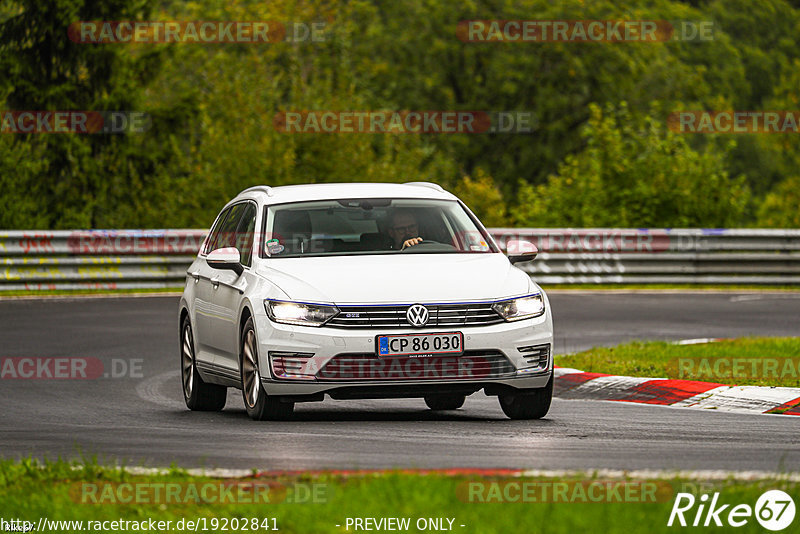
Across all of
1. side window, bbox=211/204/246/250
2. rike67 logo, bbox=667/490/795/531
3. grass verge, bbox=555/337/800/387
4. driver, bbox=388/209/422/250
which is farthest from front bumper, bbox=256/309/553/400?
rike67 logo, bbox=667/490/795/531

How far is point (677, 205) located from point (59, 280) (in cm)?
1387

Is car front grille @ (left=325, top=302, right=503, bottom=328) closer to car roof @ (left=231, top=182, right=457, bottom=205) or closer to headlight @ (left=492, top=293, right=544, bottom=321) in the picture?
headlight @ (left=492, top=293, right=544, bottom=321)

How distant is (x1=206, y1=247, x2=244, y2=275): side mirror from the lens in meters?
11.0

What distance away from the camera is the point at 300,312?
33.4 feet

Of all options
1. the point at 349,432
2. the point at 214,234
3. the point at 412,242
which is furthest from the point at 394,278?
the point at 214,234

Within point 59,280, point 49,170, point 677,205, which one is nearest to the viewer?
point 59,280

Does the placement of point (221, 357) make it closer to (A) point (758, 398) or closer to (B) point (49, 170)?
(A) point (758, 398)

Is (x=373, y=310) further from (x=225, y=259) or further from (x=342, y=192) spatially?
(x=342, y=192)

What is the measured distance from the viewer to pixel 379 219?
11.6m

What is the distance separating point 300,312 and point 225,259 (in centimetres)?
110

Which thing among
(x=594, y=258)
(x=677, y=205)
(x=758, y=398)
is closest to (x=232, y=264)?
(x=758, y=398)

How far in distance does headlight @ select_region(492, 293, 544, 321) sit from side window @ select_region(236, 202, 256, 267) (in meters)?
1.93

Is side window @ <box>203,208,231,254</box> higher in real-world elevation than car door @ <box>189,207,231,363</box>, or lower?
higher

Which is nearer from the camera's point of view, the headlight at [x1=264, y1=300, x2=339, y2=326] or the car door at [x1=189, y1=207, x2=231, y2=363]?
the headlight at [x1=264, y1=300, x2=339, y2=326]
